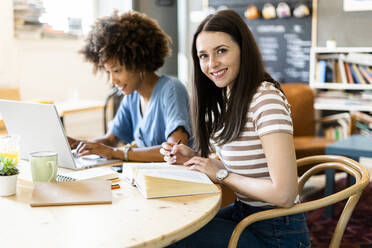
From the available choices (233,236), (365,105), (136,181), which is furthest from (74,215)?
(365,105)

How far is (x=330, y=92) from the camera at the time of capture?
14.4 ft

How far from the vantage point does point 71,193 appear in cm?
121

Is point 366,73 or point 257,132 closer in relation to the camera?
point 257,132

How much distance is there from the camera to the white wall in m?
3.81

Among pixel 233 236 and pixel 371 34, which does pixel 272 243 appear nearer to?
pixel 233 236

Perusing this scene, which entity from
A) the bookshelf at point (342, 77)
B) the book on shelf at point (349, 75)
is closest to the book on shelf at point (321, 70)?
the bookshelf at point (342, 77)

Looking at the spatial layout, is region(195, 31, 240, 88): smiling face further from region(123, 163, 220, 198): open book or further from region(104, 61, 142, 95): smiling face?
region(104, 61, 142, 95): smiling face

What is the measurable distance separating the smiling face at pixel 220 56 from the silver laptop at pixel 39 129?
531mm

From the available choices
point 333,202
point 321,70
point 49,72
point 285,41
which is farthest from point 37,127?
point 285,41

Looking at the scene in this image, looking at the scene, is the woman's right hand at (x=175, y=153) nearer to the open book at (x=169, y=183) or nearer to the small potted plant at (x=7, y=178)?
the open book at (x=169, y=183)

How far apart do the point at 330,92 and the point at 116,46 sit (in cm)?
297

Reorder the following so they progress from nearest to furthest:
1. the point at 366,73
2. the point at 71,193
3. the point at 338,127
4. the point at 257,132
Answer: the point at 71,193, the point at 257,132, the point at 366,73, the point at 338,127

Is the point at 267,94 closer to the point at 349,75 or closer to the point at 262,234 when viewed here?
the point at 262,234

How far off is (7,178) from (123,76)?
0.92 meters
